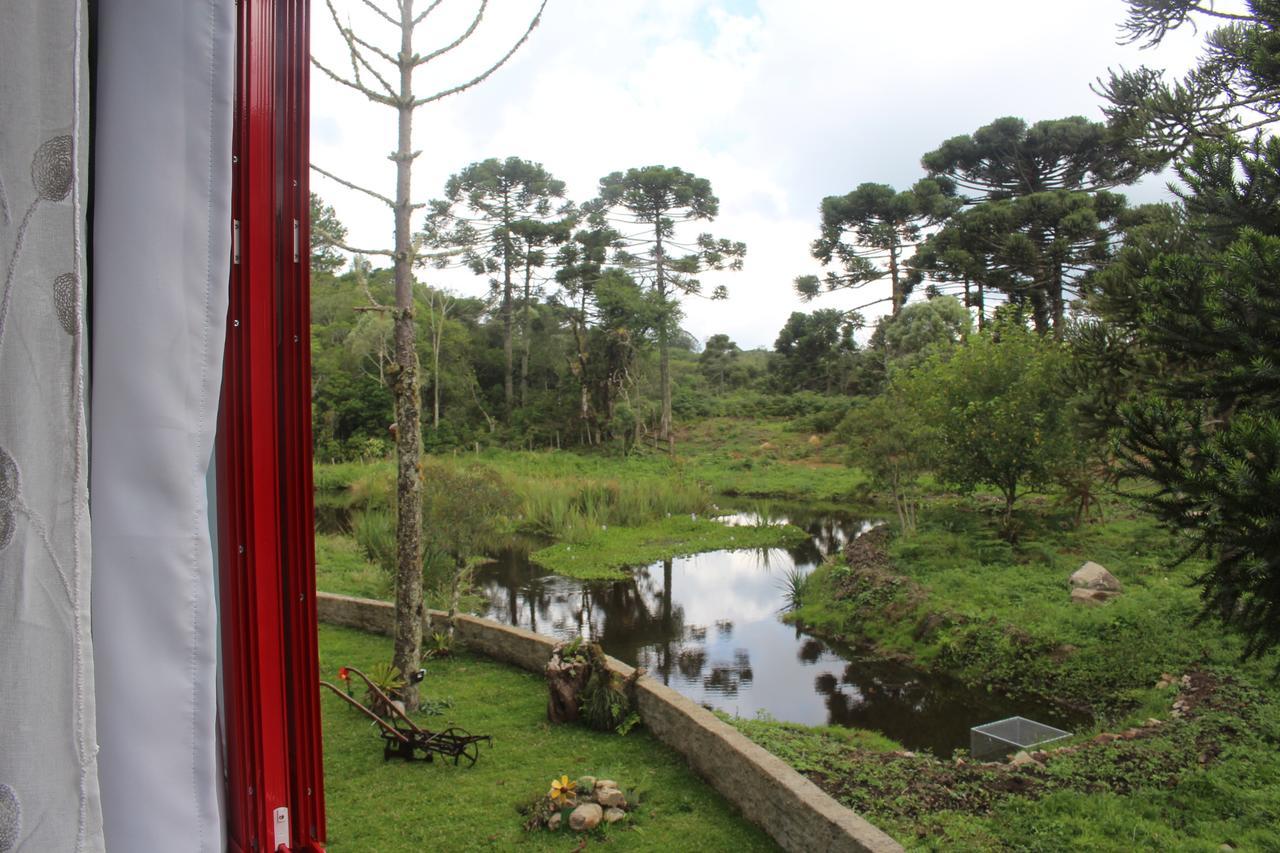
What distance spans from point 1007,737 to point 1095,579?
3.93m

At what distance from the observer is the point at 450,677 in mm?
6750

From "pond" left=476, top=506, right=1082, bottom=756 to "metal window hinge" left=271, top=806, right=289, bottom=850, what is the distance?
660 cm

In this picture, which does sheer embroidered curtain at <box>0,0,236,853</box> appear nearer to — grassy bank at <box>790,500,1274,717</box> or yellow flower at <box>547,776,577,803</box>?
yellow flower at <box>547,776,577,803</box>

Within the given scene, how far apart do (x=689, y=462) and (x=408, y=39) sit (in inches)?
815

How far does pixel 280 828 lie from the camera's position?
1.16 meters

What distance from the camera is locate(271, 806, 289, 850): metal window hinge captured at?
1.16 metres

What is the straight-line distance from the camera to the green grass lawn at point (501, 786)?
13.4 ft

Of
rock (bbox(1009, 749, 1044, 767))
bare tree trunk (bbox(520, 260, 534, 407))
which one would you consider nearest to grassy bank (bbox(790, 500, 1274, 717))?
rock (bbox(1009, 749, 1044, 767))

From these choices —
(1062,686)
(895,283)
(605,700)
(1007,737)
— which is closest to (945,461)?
(1062,686)

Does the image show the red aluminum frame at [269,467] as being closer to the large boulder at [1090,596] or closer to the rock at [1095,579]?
the large boulder at [1090,596]

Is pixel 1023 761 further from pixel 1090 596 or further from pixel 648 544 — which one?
pixel 648 544

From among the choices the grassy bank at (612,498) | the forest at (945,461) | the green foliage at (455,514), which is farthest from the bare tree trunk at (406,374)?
the grassy bank at (612,498)

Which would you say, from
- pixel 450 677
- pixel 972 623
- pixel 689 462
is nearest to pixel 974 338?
pixel 972 623

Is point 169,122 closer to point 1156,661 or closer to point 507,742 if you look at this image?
point 507,742
